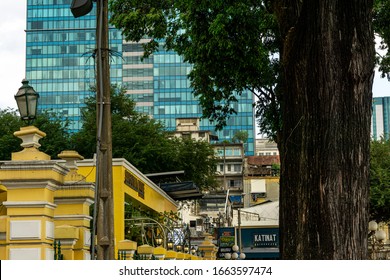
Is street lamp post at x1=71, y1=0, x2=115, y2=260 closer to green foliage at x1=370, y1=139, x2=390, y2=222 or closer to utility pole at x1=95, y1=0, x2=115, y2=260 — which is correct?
utility pole at x1=95, y1=0, x2=115, y2=260

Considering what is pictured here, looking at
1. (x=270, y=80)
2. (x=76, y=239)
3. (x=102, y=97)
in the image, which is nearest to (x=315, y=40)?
(x=102, y=97)

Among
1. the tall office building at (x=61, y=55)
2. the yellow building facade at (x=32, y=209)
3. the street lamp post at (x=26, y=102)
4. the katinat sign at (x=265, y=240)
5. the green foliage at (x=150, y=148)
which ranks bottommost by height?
the katinat sign at (x=265, y=240)

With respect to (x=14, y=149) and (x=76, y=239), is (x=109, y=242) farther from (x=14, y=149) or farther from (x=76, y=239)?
(x=14, y=149)

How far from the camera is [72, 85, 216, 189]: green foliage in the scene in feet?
125

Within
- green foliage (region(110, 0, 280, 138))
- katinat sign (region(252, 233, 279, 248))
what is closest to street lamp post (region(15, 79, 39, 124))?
green foliage (region(110, 0, 280, 138))

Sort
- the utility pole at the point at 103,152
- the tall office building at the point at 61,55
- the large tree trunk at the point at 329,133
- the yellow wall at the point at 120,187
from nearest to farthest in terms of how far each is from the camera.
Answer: the large tree trunk at the point at 329,133
the utility pole at the point at 103,152
the yellow wall at the point at 120,187
the tall office building at the point at 61,55

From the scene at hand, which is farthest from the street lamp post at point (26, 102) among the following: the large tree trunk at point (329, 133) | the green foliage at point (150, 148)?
the green foliage at point (150, 148)

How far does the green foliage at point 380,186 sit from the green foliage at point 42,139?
15173mm

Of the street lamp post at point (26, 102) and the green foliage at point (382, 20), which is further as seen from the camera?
the green foliage at point (382, 20)

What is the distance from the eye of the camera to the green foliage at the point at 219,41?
19.8 m

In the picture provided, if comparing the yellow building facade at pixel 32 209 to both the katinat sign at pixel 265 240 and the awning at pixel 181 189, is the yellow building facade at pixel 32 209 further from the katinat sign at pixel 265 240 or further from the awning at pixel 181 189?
the katinat sign at pixel 265 240
